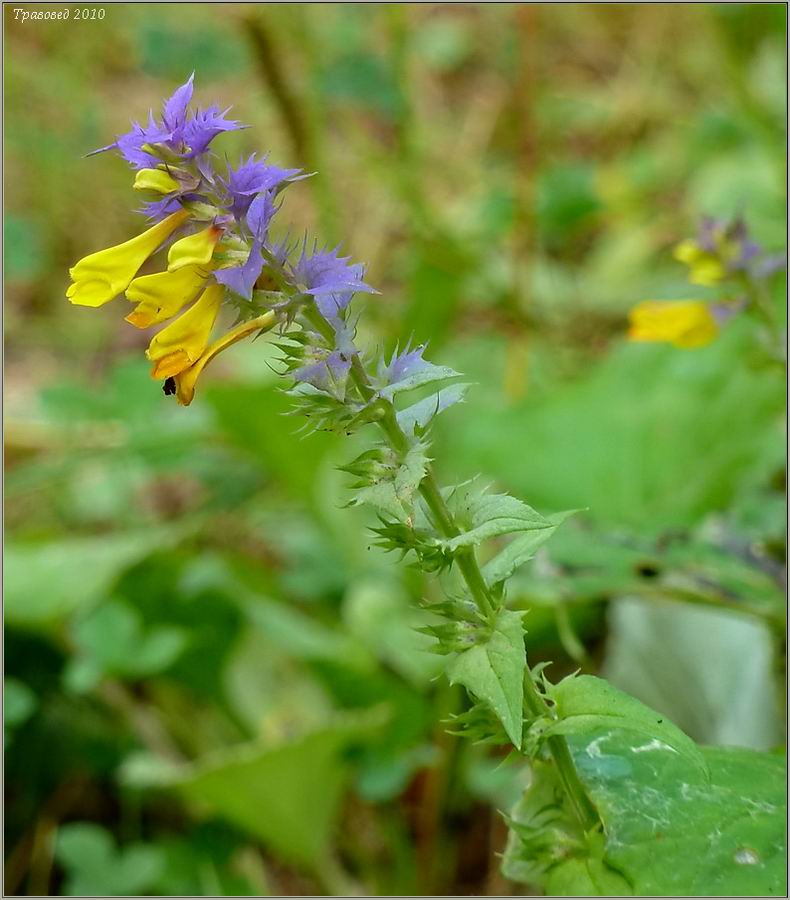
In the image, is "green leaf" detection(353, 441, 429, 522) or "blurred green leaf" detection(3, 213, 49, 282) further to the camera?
"blurred green leaf" detection(3, 213, 49, 282)

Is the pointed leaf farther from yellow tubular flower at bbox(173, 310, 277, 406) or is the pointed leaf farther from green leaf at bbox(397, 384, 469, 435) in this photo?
yellow tubular flower at bbox(173, 310, 277, 406)

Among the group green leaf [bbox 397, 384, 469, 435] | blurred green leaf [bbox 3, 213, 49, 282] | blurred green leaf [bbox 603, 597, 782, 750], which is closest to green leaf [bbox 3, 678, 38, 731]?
blurred green leaf [bbox 603, 597, 782, 750]

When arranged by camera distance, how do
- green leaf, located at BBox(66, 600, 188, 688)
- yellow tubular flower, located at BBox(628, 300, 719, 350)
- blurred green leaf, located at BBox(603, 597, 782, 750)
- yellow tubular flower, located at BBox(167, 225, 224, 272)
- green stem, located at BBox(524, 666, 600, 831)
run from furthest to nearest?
green leaf, located at BBox(66, 600, 188, 688), blurred green leaf, located at BBox(603, 597, 782, 750), yellow tubular flower, located at BBox(628, 300, 719, 350), green stem, located at BBox(524, 666, 600, 831), yellow tubular flower, located at BBox(167, 225, 224, 272)

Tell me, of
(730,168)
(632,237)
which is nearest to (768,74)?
(730,168)

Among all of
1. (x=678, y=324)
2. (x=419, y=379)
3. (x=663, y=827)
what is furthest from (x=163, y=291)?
(x=678, y=324)

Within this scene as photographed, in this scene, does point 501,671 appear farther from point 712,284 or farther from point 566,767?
point 712,284

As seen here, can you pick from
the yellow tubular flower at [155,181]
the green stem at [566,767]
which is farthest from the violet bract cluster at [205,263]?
the green stem at [566,767]

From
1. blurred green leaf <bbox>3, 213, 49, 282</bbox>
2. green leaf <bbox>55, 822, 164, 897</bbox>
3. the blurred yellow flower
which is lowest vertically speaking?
green leaf <bbox>55, 822, 164, 897</bbox>
